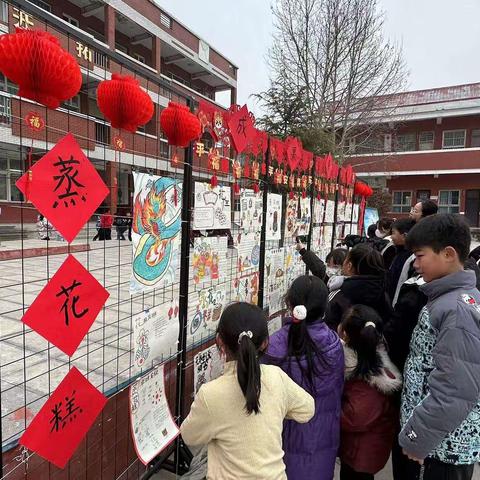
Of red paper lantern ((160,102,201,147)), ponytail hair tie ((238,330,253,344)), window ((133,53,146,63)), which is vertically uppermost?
window ((133,53,146,63))

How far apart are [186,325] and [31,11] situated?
63.0 inches

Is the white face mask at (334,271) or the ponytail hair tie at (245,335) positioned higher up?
the ponytail hair tie at (245,335)

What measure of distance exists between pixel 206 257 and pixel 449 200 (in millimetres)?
21701

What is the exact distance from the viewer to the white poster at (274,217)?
3.20m

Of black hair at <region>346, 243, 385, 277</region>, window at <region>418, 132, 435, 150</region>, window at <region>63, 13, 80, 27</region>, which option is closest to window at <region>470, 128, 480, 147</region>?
window at <region>418, 132, 435, 150</region>

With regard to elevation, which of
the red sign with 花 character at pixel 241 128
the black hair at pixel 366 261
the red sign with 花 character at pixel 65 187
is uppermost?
the red sign with 花 character at pixel 241 128

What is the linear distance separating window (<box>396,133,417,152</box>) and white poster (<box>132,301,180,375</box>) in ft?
71.2

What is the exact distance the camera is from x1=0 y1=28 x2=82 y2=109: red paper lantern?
104cm

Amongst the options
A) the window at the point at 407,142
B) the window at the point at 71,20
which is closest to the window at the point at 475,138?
the window at the point at 407,142

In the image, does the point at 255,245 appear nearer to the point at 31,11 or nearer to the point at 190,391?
the point at 190,391

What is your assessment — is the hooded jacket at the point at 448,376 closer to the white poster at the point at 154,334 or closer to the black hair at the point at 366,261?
the black hair at the point at 366,261

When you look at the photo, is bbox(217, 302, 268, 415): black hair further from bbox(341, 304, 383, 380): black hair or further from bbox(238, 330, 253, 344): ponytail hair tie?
bbox(341, 304, 383, 380): black hair

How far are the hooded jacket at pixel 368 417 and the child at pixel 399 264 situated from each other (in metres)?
1.17

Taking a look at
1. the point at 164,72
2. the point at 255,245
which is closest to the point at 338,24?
the point at 255,245
